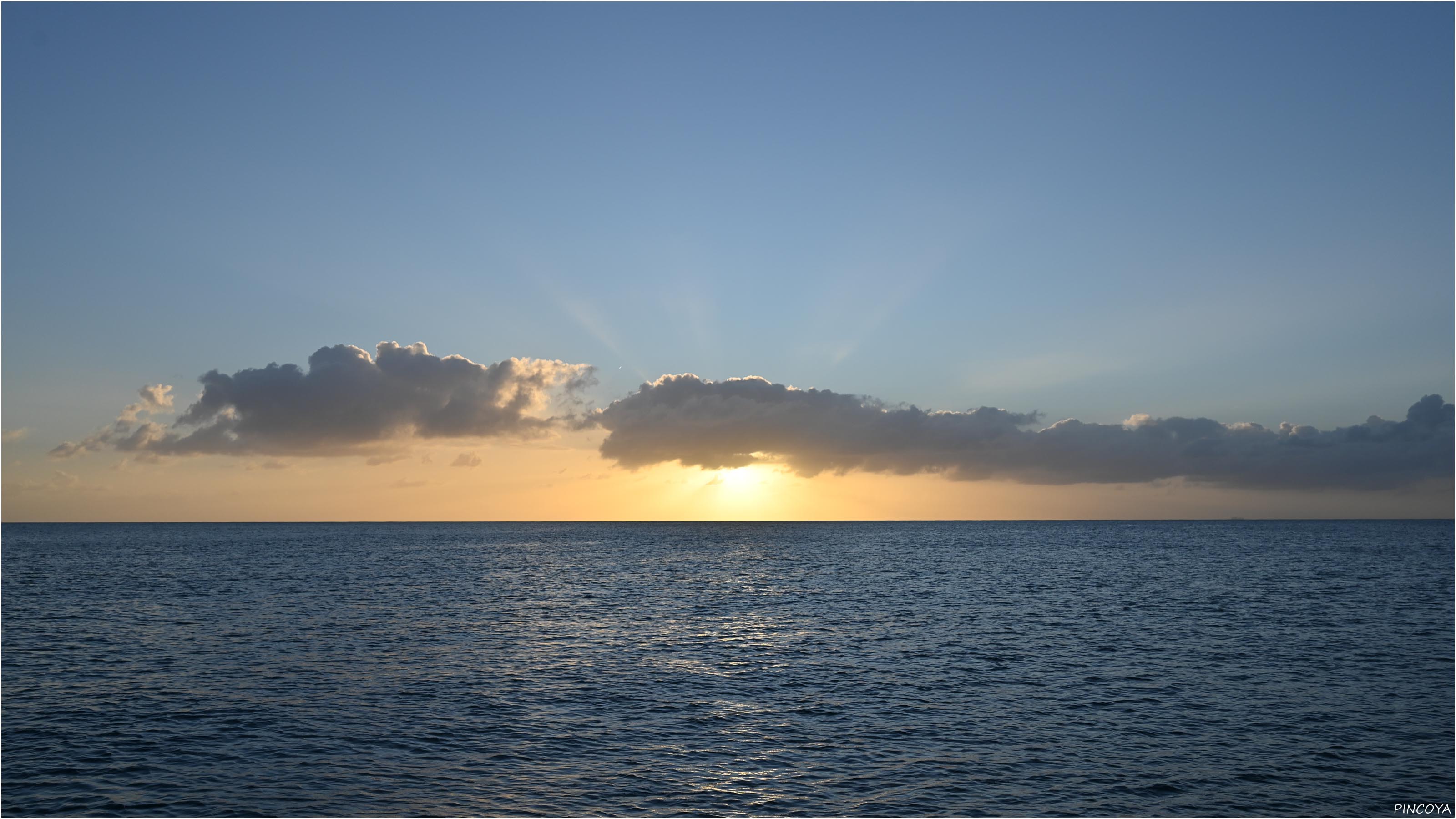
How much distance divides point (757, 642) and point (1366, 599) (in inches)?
2385

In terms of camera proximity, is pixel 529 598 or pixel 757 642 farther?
pixel 529 598

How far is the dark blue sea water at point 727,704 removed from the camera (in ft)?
91.1

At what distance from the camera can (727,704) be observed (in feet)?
128

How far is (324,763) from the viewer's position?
30266 mm

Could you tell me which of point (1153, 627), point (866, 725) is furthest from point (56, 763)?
point (1153, 627)

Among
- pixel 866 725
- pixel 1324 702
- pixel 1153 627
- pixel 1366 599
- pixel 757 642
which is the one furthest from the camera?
pixel 1366 599

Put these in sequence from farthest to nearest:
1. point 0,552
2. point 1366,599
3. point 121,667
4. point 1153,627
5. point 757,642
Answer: point 0,552 < point 1366,599 < point 1153,627 < point 757,642 < point 121,667

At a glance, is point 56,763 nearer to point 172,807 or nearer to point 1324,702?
point 172,807

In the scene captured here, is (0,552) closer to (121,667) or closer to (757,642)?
(121,667)

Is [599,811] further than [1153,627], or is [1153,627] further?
[1153,627]

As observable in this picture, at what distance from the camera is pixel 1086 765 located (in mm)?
30078

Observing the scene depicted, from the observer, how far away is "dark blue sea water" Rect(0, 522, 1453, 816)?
27.8 metres

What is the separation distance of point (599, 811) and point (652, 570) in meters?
101

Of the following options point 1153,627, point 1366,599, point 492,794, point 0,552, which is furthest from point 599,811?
point 0,552
